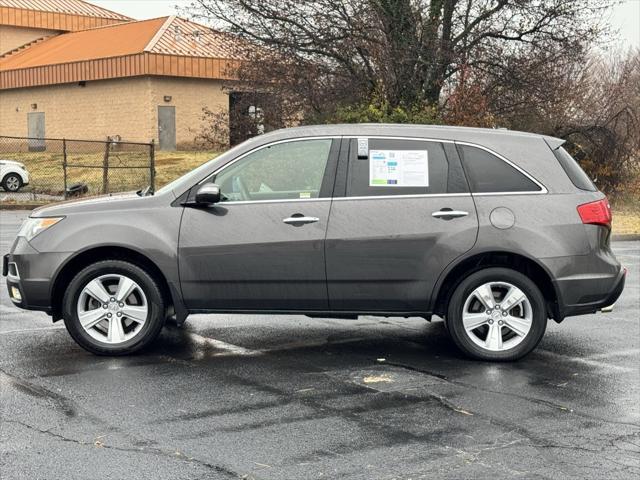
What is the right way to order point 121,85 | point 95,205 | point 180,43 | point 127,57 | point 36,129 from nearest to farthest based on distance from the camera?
1. point 95,205
2. point 127,57
3. point 121,85
4. point 180,43
5. point 36,129

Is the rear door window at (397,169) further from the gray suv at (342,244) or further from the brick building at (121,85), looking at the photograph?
the brick building at (121,85)

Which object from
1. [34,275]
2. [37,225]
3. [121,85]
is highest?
[121,85]

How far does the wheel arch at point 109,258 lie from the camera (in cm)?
791

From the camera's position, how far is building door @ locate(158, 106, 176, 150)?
41909mm

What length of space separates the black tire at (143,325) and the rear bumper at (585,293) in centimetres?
311

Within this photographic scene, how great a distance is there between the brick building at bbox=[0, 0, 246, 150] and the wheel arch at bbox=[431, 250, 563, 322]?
30752mm

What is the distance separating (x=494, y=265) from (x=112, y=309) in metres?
3.02

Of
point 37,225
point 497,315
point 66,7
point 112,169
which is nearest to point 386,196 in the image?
point 497,315

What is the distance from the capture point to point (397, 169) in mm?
7969

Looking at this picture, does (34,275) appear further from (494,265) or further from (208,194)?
(494,265)

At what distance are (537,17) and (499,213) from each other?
19.6m

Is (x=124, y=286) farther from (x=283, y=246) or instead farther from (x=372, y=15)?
(x=372, y=15)

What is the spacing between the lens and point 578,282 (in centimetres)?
789

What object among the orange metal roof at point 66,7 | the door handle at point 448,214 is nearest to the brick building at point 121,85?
the orange metal roof at point 66,7
